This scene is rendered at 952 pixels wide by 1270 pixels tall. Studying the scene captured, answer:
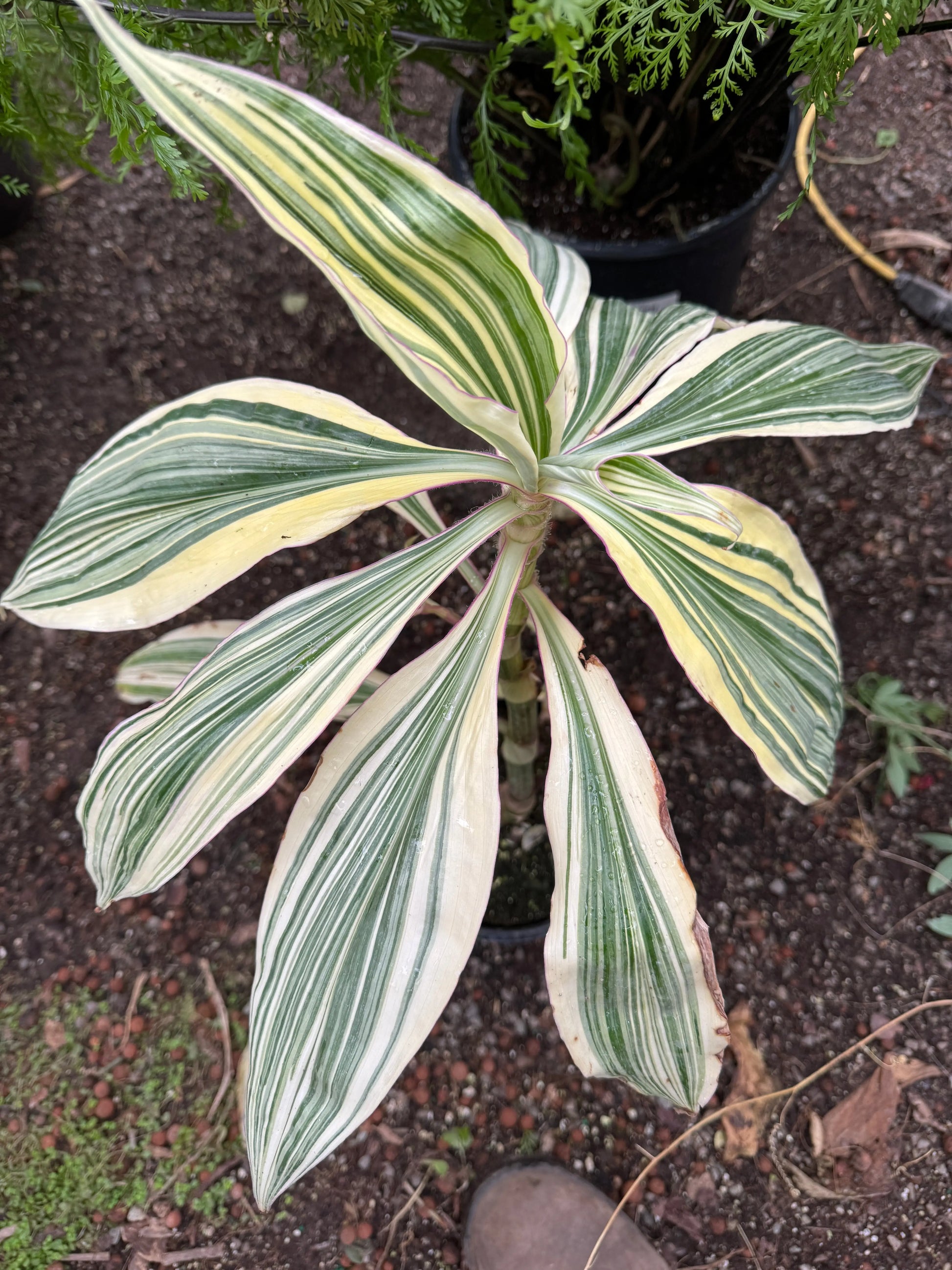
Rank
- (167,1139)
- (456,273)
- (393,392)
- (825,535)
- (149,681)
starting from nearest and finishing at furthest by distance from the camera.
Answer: (456,273), (149,681), (167,1139), (825,535), (393,392)

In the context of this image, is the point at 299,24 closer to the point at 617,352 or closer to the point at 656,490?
the point at 617,352

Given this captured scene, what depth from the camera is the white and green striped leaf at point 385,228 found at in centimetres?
52

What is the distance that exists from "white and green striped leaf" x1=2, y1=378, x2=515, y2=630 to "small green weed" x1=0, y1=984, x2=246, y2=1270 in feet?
2.42

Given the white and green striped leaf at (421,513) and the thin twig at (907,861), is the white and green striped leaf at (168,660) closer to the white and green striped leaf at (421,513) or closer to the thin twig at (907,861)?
the white and green striped leaf at (421,513)

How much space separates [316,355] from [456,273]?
102 cm

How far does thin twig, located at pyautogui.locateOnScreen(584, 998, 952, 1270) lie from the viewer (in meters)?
1.10

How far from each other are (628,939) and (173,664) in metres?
0.62

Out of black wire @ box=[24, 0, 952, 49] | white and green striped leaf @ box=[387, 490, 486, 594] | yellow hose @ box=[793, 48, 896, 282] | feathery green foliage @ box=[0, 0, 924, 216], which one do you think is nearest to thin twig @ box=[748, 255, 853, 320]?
yellow hose @ box=[793, 48, 896, 282]

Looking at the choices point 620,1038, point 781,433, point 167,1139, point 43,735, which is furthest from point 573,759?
point 43,735

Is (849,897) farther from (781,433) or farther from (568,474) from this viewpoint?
(568,474)

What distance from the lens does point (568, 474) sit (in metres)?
0.69

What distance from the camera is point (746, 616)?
79 centimetres

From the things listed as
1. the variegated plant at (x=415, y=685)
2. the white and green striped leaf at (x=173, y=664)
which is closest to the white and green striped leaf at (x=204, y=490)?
the variegated plant at (x=415, y=685)

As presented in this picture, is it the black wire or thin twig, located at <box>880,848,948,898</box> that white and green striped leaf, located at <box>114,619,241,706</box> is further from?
thin twig, located at <box>880,848,948,898</box>
